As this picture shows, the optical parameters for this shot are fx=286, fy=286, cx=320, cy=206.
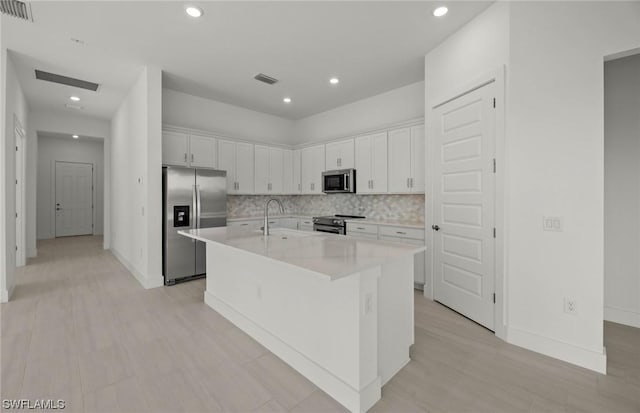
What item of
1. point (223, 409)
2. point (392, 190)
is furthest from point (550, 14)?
point (223, 409)

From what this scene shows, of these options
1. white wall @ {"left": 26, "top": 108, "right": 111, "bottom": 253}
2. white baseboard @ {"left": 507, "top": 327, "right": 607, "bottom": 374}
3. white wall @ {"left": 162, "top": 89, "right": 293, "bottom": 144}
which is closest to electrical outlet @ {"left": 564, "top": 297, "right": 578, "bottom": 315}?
white baseboard @ {"left": 507, "top": 327, "right": 607, "bottom": 374}

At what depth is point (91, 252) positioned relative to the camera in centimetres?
634

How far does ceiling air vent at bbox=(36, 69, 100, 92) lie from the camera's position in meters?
4.14

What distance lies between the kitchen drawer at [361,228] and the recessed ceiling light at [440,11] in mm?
2703

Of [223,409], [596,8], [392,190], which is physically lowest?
[223,409]

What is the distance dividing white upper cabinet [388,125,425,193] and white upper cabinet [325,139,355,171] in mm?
827

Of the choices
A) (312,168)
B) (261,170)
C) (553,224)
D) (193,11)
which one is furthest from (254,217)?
(553,224)

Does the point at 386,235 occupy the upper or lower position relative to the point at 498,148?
lower

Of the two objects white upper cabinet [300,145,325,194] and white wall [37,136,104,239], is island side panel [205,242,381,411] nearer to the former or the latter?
white upper cabinet [300,145,325,194]

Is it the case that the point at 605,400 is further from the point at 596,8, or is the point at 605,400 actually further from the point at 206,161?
the point at 206,161

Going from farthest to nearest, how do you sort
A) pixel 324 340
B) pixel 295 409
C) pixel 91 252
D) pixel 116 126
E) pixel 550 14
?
pixel 91 252 < pixel 116 126 < pixel 550 14 < pixel 324 340 < pixel 295 409

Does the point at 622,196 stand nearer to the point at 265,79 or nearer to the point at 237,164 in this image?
the point at 265,79

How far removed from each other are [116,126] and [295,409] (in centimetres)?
653

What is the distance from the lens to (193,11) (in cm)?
270
